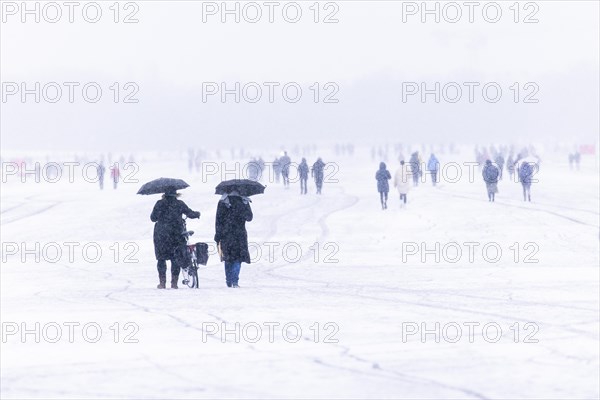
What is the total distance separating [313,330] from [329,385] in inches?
126

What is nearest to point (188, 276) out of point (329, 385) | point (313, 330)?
point (313, 330)

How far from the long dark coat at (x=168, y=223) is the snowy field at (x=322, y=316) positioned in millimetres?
638

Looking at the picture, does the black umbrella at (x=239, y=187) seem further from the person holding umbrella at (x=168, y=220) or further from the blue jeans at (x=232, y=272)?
the blue jeans at (x=232, y=272)

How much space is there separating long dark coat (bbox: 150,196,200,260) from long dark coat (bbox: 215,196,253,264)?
1.24 ft

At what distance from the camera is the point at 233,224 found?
17391 millimetres

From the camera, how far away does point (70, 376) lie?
30.5ft

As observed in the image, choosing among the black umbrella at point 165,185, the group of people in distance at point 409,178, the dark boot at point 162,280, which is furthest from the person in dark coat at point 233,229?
the group of people in distance at point 409,178

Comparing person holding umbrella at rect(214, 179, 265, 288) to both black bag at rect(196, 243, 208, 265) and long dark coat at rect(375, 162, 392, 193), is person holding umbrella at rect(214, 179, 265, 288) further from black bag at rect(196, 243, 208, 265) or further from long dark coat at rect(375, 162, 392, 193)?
long dark coat at rect(375, 162, 392, 193)

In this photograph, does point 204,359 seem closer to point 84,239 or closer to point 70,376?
point 70,376

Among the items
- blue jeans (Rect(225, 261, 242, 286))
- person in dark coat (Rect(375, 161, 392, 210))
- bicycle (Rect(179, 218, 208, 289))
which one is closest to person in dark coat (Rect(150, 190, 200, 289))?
bicycle (Rect(179, 218, 208, 289))

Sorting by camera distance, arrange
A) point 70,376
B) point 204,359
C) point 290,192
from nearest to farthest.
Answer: point 70,376 → point 204,359 → point 290,192

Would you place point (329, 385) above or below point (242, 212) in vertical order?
below

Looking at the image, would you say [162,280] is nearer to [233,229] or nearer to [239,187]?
[233,229]

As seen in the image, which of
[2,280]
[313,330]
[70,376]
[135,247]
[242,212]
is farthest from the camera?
[135,247]
